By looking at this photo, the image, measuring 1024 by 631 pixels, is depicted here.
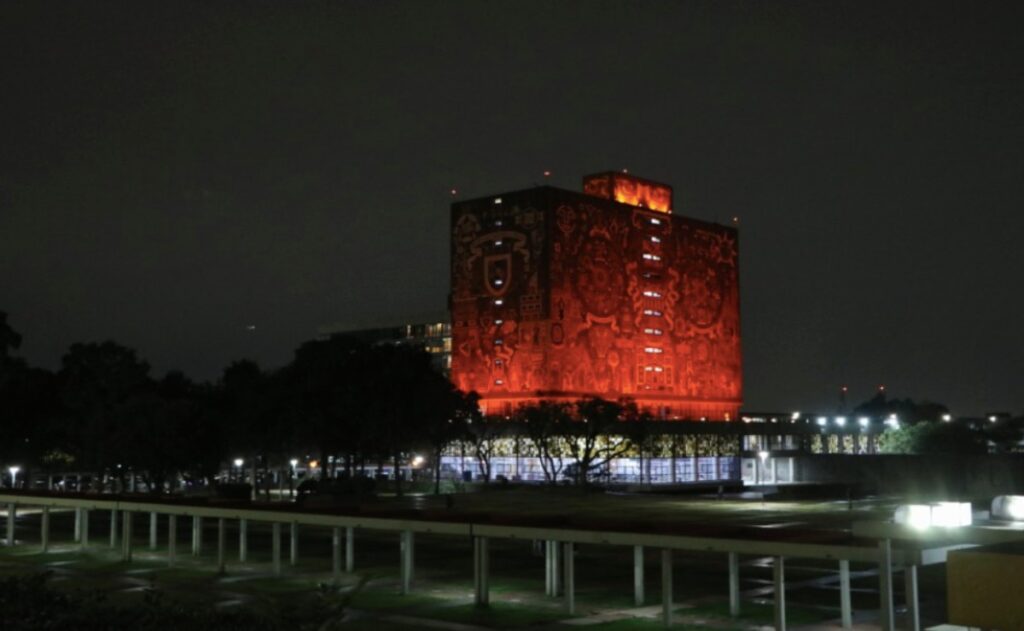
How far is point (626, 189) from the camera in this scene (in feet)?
594

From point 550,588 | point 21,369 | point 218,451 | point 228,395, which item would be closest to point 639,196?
point 228,395

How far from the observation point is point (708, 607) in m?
27.0

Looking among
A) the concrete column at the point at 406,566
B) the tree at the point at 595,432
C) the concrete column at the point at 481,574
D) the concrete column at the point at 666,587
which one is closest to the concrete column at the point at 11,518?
the concrete column at the point at 406,566

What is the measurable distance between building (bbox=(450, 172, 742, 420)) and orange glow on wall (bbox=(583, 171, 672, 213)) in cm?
22

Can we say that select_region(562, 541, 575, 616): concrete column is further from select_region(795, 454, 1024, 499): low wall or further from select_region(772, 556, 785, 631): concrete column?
select_region(795, 454, 1024, 499): low wall

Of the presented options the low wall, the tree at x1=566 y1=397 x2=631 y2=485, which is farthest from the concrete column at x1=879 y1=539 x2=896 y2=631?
the tree at x1=566 y1=397 x2=631 y2=485

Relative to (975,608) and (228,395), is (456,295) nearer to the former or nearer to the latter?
(228,395)

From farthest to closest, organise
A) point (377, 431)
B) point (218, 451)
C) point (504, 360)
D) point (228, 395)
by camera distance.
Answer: point (504, 360)
point (228, 395)
point (218, 451)
point (377, 431)

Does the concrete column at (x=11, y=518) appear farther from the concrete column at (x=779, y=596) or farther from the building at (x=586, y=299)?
the building at (x=586, y=299)

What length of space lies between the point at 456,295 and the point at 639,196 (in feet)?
115

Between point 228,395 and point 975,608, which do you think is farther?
point 228,395

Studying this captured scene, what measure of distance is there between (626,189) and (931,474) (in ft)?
322

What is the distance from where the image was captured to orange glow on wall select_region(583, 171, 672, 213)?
179750 mm

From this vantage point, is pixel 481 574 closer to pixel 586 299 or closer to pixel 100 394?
pixel 100 394
